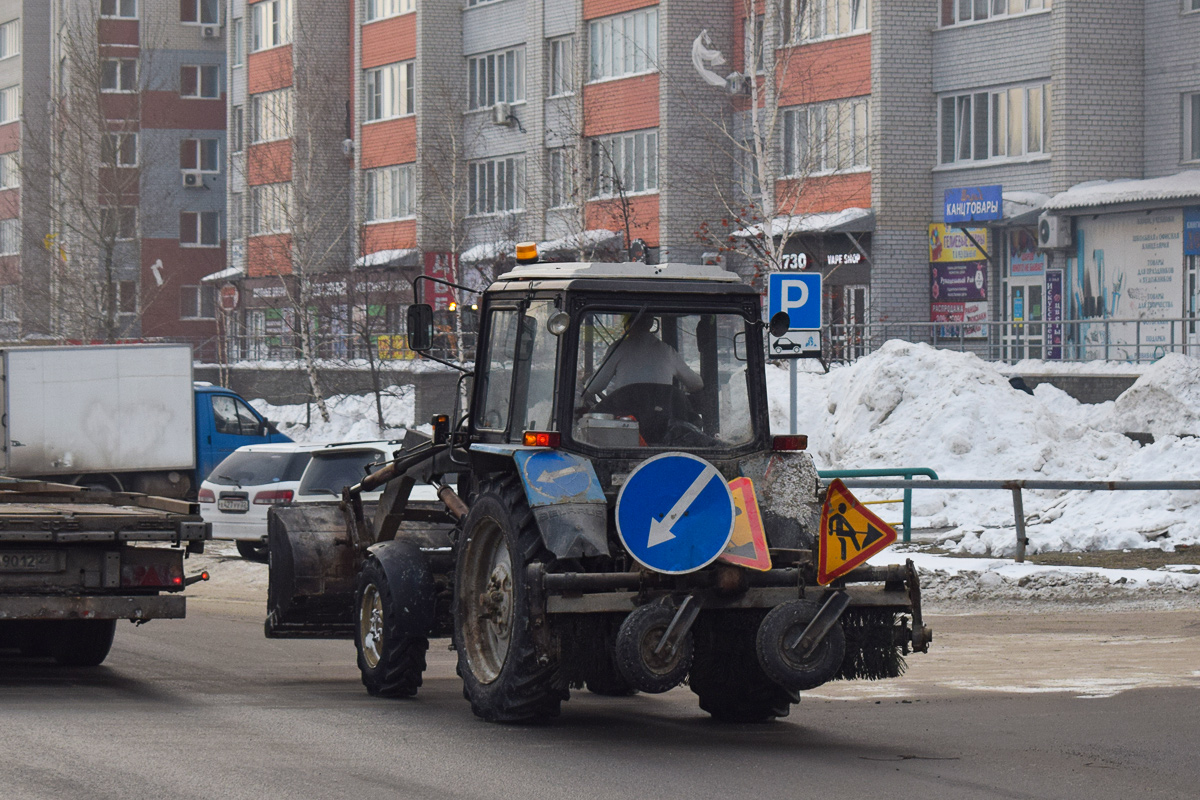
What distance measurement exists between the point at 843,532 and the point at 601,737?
65.6 inches

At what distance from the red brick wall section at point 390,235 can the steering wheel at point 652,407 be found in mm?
45446

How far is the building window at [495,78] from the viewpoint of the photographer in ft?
168

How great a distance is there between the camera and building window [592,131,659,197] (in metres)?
45.4

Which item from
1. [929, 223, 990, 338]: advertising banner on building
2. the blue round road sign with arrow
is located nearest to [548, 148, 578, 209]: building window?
[929, 223, 990, 338]: advertising banner on building

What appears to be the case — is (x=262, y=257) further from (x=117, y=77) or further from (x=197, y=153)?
(x=117, y=77)

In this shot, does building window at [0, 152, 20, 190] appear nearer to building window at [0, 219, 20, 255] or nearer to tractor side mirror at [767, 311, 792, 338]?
building window at [0, 219, 20, 255]

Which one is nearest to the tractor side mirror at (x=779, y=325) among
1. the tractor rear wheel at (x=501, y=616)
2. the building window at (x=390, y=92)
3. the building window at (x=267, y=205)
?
the tractor rear wheel at (x=501, y=616)

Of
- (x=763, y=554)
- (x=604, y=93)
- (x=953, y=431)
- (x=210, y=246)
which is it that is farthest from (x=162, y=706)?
(x=210, y=246)

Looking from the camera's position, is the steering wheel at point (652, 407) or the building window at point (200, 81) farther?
the building window at point (200, 81)

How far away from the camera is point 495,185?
171 ft

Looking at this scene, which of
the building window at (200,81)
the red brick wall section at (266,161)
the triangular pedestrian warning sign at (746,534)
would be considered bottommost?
the triangular pedestrian warning sign at (746,534)

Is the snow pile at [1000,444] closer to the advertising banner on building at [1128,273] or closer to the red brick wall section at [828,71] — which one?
the advertising banner on building at [1128,273]

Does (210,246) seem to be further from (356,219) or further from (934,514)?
(934,514)

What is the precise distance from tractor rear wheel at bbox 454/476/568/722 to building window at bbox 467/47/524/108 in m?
42.3
